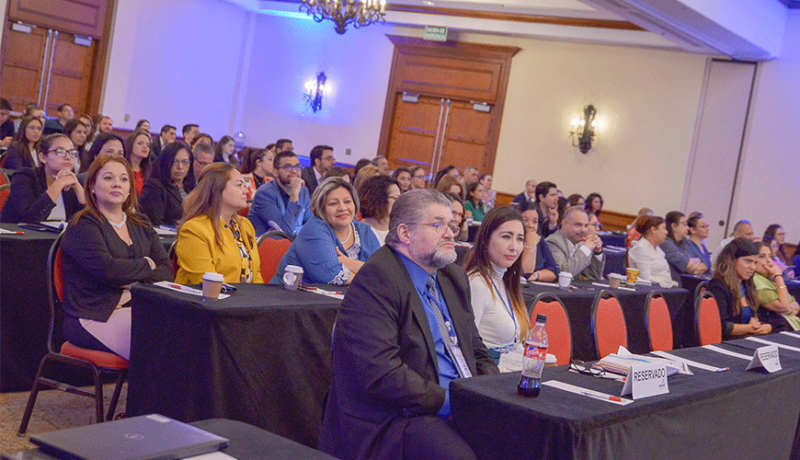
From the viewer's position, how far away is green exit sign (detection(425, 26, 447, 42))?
1318 cm

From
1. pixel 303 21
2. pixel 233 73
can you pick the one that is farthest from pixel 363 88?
pixel 233 73

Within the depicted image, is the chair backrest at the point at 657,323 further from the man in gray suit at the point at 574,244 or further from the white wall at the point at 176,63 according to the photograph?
the white wall at the point at 176,63

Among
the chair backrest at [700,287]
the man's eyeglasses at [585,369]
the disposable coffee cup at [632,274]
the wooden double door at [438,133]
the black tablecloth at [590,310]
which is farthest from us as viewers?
the wooden double door at [438,133]

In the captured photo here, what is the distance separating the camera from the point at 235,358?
2896mm

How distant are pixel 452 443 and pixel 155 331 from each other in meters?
1.33

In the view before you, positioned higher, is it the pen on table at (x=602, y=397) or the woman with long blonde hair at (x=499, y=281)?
Result: the woman with long blonde hair at (x=499, y=281)

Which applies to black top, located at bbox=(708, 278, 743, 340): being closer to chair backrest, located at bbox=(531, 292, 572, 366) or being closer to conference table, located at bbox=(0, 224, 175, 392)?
chair backrest, located at bbox=(531, 292, 572, 366)

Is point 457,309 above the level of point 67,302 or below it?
above

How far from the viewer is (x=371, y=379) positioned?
89.0 inches

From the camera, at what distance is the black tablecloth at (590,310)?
479 centimetres

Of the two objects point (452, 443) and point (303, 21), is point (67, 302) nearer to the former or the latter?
point (452, 443)

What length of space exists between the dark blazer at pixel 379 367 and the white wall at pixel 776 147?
32.7 feet

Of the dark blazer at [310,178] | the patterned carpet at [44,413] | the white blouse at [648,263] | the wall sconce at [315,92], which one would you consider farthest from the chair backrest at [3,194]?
the wall sconce at [315,92]

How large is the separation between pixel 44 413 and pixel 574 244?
12.6ft
